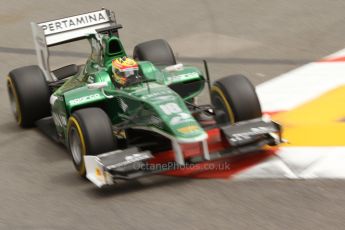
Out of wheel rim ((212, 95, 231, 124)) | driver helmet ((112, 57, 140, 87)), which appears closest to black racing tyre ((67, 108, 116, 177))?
driver helmet ((112, 57, 140, 87))

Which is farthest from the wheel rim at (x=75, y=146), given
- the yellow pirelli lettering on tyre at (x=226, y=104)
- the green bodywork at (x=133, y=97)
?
the yellow pirelli lettering on tyre at (x=226, y=104)

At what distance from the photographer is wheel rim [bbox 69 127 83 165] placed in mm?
8547

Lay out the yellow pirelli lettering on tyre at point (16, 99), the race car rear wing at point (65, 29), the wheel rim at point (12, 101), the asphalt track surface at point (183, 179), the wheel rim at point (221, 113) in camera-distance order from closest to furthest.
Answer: the asphalt track surface at point (183, 179) → the wheel rim at point (221, 113) → the yellow pirelli lettering on tyre at point (16, 99) → the race car rear wing at point (65, 29) → the wheel rim at point (12, 101)

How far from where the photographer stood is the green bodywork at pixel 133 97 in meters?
8.16

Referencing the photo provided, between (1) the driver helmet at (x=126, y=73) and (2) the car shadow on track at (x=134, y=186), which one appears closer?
(2) the car shadow on track at (x=134, y=186)

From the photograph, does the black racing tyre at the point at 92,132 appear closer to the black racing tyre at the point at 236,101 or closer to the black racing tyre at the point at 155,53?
the black racing tyre at the point at 236,101

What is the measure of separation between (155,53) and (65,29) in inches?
43.1

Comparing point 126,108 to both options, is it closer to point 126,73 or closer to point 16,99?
point 126,73

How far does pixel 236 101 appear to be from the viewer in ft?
28.5

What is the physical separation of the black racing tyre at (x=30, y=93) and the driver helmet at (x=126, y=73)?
1.28 m

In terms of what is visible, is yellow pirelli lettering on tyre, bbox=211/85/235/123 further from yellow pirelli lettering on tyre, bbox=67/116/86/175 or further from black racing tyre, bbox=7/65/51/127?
black racing tyre, bbox=7/65/51/127

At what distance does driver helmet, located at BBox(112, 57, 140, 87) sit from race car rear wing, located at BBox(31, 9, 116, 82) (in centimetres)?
124

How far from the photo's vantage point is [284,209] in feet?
24.1

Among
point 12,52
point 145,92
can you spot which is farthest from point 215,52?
point 145,92
